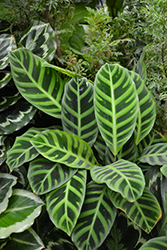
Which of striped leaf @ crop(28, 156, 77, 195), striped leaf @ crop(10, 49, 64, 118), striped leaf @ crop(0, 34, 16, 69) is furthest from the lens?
striped leaf @ crop(0, 34, 16, 69)

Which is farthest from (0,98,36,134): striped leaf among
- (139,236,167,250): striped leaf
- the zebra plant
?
(139,236,167,250): striped leaf

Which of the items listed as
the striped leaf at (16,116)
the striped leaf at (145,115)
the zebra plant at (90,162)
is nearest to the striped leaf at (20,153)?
the zebra plant at (90,162)

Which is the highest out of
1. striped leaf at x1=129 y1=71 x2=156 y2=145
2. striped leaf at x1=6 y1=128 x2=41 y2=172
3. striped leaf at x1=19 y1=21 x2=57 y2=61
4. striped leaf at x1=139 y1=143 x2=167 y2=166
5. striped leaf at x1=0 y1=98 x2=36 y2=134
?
striped leaf at x1=19 y1=21 x2=57 y2=61

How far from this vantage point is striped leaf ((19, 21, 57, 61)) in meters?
0.94

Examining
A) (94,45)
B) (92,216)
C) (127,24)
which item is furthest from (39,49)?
(92,216)

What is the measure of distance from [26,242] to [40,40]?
91cm

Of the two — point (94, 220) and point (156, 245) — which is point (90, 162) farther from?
point (156, 245)

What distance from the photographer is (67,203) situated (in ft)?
2.14

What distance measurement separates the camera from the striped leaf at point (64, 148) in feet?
2.25

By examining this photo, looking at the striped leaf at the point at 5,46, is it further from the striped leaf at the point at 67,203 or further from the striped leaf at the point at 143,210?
the striped leaf at the point at 143,210

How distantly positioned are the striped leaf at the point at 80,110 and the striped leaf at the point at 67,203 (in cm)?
19

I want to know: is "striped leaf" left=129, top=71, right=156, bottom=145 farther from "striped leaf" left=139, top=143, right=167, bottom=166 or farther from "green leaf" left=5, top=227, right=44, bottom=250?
"green leaf" left=5, top=227, right=44, bottom=250

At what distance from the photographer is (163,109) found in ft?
3.28

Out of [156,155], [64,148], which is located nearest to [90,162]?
[64,148]
